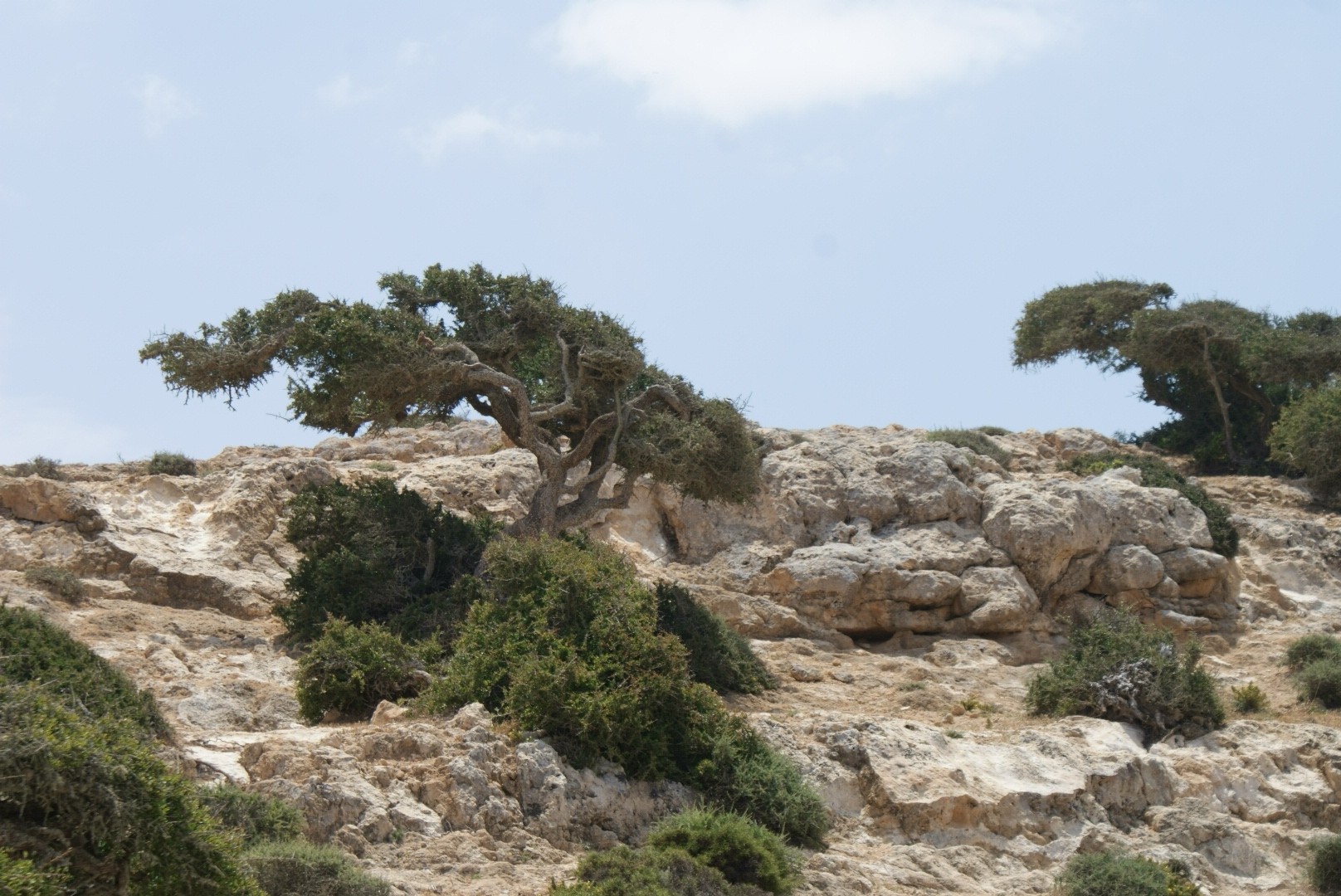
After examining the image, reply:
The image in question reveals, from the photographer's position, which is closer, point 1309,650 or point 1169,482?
point 1309,650

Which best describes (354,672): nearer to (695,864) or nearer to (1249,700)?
(695,864)

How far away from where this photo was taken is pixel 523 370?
78.5 feet

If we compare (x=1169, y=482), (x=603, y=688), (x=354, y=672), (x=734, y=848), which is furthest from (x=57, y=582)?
(x=1169, y=482)

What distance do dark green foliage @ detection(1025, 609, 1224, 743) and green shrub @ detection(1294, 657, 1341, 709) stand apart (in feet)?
6.09

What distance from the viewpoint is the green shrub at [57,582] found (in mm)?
18750

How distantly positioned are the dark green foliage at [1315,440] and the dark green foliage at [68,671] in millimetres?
22227

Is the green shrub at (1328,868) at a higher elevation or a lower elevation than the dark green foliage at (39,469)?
lower

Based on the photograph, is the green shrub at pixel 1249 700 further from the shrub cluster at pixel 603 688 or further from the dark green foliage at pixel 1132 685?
the shrub cluster at pixel 603 688

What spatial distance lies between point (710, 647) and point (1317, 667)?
7.96 meters

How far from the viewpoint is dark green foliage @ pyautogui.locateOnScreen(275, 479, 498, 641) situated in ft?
62.2

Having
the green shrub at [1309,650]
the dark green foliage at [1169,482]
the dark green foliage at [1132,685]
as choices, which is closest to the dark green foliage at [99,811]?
the dark green foliage at [1132,685]

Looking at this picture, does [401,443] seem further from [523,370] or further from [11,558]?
[11,558]

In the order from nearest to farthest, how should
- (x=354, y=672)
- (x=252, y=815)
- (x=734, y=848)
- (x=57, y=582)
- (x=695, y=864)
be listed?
(x=252, y=815)
(x=695, y=864)
(x=734, y=848)
(x=354, y=672)
(x=57, y=582)

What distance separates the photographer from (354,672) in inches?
644
